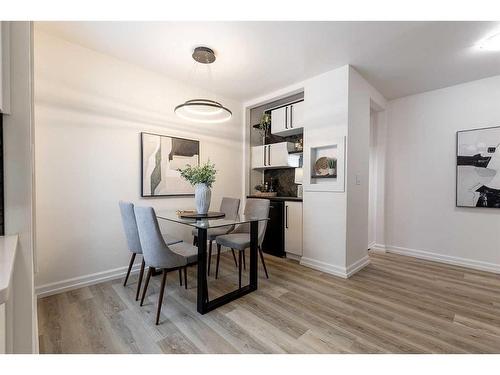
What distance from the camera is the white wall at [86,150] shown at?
216cm

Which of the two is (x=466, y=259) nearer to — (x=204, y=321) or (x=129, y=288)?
(x=204, y=321)

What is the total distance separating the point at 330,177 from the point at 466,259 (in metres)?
2.23

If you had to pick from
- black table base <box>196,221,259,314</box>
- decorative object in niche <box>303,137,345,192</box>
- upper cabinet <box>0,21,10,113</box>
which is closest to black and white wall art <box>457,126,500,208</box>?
decorative object in niche <box>303,137,345,192</box>

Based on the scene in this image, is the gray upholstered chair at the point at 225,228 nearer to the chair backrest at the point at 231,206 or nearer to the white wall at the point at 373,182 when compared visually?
the chair backrest at the point at 231,206

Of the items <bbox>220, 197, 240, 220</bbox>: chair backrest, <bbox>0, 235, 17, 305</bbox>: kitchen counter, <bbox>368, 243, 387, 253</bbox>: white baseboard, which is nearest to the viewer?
<bbox>0, 235, 17, 305</bbox>: kitchen counter

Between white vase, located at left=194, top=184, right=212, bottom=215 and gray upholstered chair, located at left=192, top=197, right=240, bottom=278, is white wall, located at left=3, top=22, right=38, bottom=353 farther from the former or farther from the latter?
gray upholstered chair, located at left=192, top=197, right=240, bottom=278

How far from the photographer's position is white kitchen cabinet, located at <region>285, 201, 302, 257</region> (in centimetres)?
321

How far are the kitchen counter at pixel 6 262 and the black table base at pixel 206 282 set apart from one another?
3.90 feet

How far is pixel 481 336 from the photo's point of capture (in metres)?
1.65

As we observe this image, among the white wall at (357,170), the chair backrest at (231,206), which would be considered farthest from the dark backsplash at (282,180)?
the chair backrest at (231,206)

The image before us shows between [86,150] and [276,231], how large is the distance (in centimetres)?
263

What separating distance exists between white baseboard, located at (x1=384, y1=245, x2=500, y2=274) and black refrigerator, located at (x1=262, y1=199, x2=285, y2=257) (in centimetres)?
187

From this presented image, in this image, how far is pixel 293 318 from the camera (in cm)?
185

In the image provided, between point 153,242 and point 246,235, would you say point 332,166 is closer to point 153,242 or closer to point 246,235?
point 246,235
